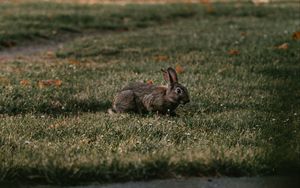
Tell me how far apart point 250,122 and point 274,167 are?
1.66 meters

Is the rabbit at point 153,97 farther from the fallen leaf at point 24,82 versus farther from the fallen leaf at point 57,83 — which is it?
the fallen leaf at point 24,82

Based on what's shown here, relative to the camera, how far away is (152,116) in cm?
818

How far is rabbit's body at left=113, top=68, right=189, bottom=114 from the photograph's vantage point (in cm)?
816

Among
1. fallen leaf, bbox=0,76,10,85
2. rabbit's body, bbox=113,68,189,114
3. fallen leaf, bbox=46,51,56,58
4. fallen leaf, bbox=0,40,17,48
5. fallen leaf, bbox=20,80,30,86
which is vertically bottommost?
fallen leaf, bbox=0,40,17,48

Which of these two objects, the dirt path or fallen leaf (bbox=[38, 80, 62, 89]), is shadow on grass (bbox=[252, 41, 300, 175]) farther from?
fallen leaf (bbox=[38, 80, 62, 89])

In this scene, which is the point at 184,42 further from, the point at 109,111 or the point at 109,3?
the point at 109,3

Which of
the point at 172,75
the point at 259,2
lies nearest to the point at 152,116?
the point at 172,75

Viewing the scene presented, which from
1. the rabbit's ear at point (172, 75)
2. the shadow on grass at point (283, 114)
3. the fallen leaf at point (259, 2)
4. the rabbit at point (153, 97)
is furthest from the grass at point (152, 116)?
the fallen leaf at point (259, 2)

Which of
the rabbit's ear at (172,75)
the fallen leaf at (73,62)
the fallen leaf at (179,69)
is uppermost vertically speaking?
the rabbit's ear at (172,75)

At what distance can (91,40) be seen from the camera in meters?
16.4

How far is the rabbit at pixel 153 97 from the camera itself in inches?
321

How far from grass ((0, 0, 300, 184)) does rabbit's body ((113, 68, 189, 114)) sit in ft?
0.77

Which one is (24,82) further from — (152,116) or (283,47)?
(283,47)

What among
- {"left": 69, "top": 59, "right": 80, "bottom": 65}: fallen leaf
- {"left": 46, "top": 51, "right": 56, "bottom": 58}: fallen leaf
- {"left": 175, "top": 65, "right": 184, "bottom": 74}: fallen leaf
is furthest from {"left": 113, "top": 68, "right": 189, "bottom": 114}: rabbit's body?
{"left": 46, "top": 51, "right": 56, "bottom": 58}: fallen leaf
